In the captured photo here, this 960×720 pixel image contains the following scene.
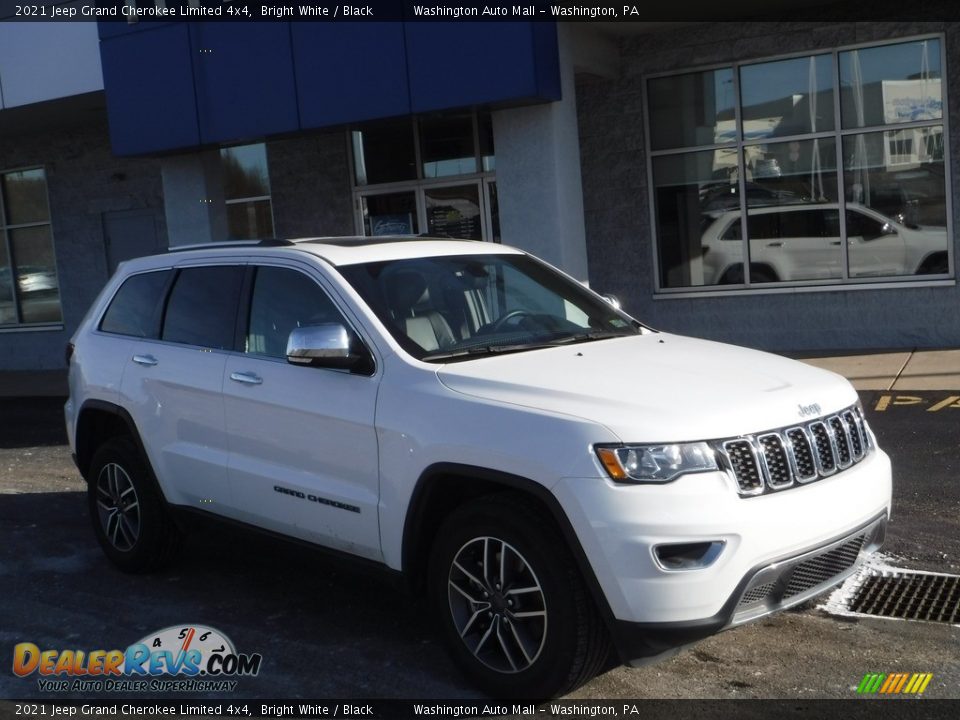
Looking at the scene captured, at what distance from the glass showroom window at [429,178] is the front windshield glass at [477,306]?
8732mm

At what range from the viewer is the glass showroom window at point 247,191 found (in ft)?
53.8

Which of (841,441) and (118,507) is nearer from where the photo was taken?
(841,441)

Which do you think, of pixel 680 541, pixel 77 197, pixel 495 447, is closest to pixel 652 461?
pixel 680 541

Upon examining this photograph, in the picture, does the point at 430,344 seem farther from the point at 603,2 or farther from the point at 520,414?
the point at 603,2

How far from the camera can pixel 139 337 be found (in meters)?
6.27

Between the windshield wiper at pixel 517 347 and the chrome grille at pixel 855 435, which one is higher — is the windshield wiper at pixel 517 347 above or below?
above

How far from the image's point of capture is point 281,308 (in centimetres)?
543

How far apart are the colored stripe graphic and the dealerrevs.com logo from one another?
2536 millimetres

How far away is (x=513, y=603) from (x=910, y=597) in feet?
7.28

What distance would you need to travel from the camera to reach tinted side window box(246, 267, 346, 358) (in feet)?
17.0

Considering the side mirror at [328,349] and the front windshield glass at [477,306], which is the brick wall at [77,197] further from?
the side mirror at [328,349]

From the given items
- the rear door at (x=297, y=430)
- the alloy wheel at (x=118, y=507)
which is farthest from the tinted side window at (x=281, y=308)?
the alloy wheel at (x=118, y=507)

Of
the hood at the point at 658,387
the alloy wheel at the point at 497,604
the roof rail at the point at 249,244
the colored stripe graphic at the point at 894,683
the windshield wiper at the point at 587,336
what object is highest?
the roof rail at the point at 249,244

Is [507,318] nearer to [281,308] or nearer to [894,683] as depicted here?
[281,308]
